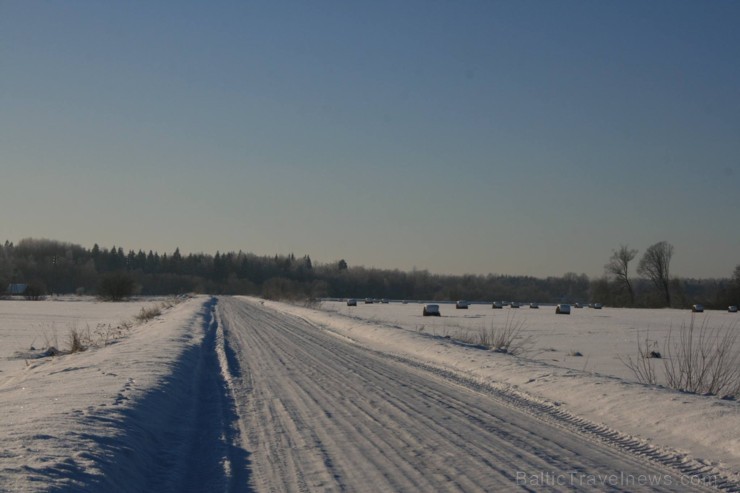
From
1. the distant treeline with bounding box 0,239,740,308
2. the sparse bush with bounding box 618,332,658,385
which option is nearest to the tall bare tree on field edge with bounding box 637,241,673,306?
the distant treeline with bounding box 0,239,740,308

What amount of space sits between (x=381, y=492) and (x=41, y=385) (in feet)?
30.6

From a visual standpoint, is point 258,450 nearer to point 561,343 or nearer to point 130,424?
point 130,424

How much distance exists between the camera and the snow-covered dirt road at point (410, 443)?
611cm

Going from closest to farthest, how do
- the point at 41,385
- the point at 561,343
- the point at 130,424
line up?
the point at 130,424, the point at 41,385, the point at 561,343

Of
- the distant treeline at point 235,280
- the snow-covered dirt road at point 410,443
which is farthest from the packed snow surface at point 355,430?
the distant treeline at point 235,280

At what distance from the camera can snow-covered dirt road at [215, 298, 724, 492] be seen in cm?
611

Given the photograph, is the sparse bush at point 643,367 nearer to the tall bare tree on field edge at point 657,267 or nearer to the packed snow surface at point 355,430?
the packed snow surface at point 355,430

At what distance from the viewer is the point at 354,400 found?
1066 cm

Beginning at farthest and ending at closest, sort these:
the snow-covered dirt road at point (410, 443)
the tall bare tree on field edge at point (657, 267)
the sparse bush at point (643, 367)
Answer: the tall bare tree on field edge at point (657, 267), the sparse bush at point (643, 367), the snow-covered dirt road at point (410, 443)

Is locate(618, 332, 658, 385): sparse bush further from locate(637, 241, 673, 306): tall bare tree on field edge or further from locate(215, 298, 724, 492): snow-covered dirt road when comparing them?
locate(637, 241, 673, 306): tall bare tree on field edge

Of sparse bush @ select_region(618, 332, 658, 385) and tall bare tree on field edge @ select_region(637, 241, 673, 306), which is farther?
tall bare tree on field edge @ select_region(637, 241, 673, 306)

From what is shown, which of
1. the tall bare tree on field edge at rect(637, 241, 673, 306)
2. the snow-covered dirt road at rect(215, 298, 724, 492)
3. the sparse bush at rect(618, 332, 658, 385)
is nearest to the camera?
the snow-covered dirt road at rect(215, 298, 724, 492)

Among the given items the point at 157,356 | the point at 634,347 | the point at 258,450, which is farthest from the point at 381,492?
the point at 634,347

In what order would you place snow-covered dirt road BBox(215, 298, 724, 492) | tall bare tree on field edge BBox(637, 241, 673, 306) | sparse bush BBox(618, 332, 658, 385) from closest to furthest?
snow-covered dirt road BBox(215, 298, 724, 492)
sparse bush BBox(618, 332, 658, 385)
tall bare tree on field edge BBox(637, 241, 673, 306)
